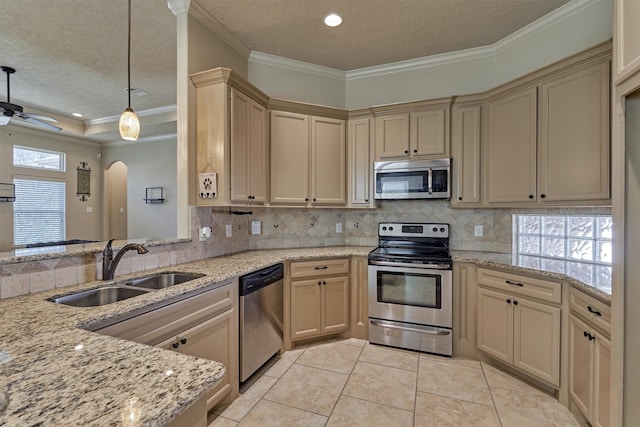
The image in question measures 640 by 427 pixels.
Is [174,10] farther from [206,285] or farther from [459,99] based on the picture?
[459,99]

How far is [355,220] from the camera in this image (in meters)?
3.67

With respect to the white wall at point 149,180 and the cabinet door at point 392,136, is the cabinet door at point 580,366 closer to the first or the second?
the cabinet door at point 392,136

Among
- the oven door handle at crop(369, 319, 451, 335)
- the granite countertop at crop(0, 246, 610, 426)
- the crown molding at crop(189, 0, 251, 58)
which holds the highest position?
the crown molding at crop(189, 0, 251, 58)

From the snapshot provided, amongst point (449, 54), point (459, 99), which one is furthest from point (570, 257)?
point (449, 54)

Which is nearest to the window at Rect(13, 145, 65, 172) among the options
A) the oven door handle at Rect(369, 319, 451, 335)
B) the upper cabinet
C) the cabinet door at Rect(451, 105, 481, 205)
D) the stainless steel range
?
the stainless steel range

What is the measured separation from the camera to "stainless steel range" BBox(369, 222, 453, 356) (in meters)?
2.75

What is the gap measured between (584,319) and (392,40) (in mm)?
2771

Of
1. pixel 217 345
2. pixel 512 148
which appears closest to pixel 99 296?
pixel 217 345

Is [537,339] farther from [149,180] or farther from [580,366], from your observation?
[149,180]

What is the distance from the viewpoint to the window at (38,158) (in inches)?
241

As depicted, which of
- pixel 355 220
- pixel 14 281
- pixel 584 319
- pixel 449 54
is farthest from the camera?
pixel 355 220

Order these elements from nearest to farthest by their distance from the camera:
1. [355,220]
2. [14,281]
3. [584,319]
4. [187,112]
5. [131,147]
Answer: [14,281] → [584,319] → [187,112] → [355,220] → [131,147]

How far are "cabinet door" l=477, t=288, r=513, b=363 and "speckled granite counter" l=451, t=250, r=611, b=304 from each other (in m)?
0.24

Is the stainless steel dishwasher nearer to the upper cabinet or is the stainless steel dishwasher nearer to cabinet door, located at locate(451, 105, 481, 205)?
cabinet door, located at locate(451, 105, 481, 205)
